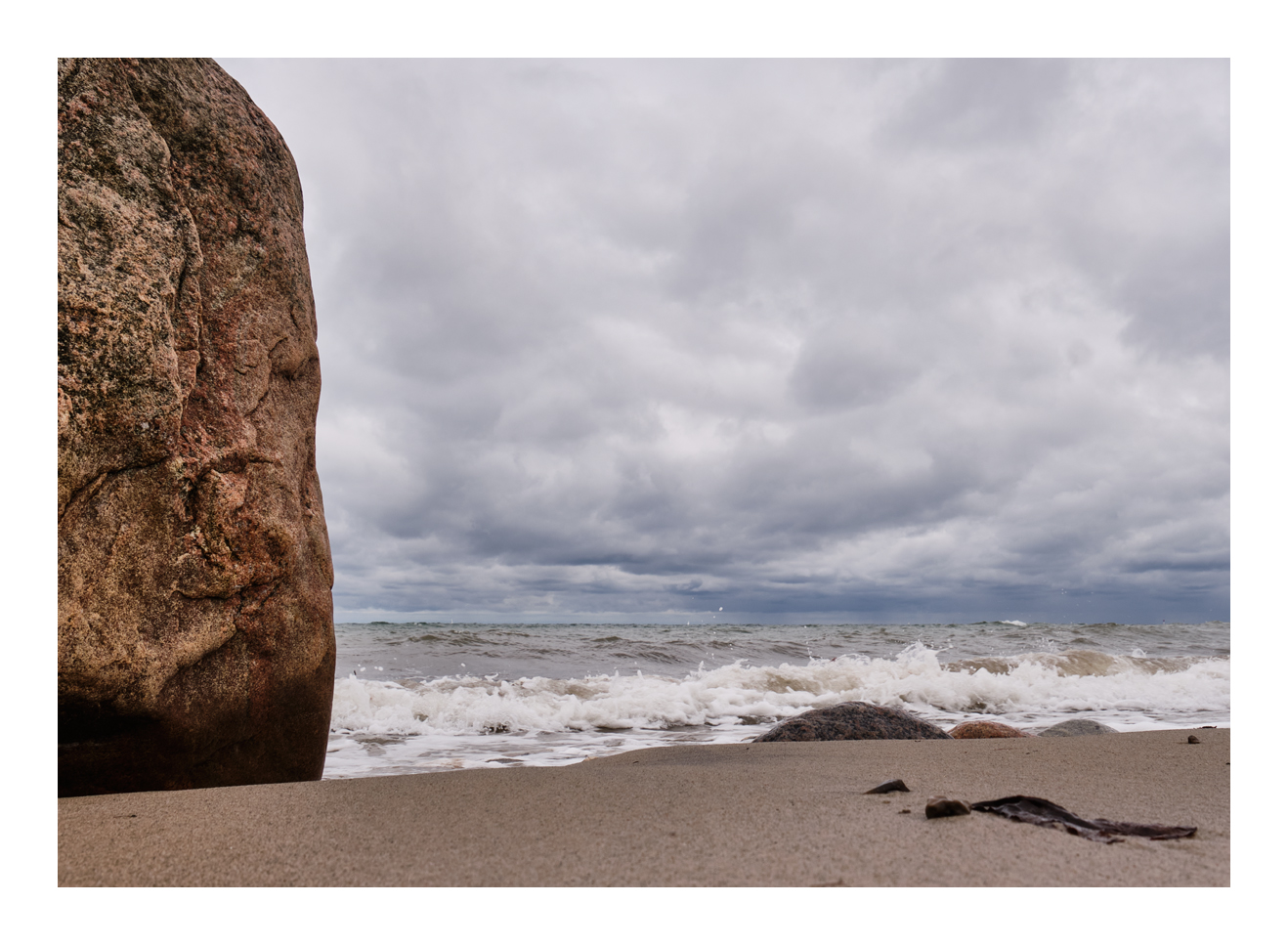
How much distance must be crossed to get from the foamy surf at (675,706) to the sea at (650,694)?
0.08ft

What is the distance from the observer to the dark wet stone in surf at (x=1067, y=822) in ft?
6.43

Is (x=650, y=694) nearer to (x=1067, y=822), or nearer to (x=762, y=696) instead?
(x=762, y=696)

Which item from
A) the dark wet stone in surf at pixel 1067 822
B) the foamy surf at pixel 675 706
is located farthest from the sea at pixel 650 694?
the dark wet stone in surf at pixel 1067 822

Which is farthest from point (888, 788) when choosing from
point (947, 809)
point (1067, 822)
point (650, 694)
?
point (650, 694)

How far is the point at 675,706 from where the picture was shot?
27.1ft

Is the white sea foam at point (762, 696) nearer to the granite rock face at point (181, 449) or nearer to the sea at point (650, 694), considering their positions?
the sea at point (650, 694)

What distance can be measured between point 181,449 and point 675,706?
6.59 meters

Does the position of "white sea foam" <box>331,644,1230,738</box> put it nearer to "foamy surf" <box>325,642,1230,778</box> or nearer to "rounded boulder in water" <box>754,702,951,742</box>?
"foamy surf" <box>325,642,1230,778</box>

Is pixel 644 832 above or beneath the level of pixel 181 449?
beneath

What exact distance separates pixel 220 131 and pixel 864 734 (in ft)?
19.1

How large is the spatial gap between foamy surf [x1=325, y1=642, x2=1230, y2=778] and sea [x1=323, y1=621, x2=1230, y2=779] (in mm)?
24

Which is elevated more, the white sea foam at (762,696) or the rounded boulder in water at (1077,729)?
the rounded boulder in water at (1077,729)

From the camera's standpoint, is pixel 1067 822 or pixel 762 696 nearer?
pixel 1067 822

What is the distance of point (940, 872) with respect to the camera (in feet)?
5.42
